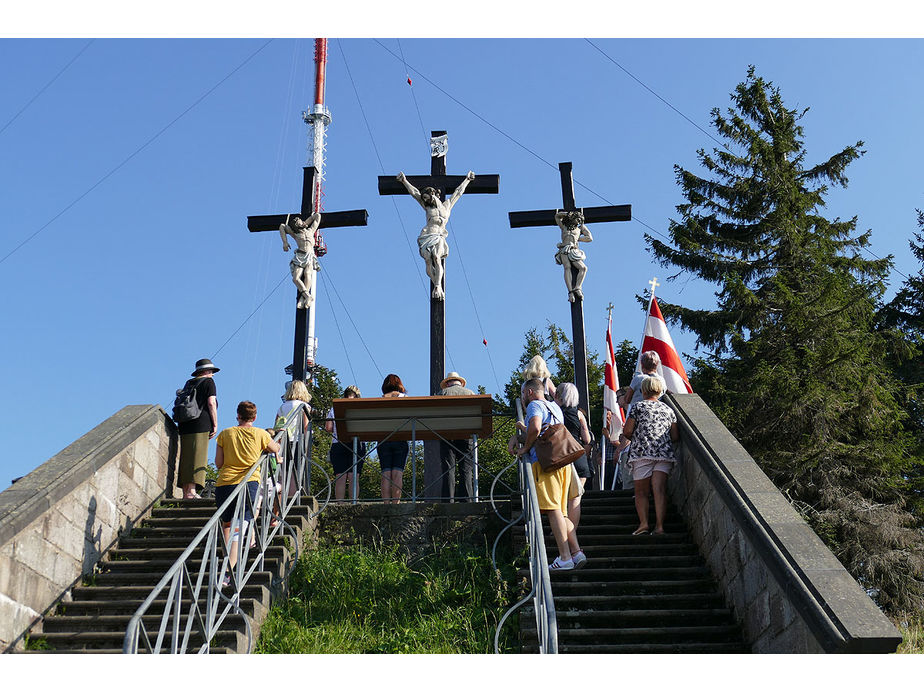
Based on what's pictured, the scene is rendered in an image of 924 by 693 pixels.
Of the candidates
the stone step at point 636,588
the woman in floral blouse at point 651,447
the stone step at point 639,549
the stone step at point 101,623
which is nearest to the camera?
the stone step at point 101,623

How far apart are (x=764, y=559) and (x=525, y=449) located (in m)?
2.07

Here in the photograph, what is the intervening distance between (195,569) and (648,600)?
11.9 feet

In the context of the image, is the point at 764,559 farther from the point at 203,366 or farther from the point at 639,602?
the point at 203,366

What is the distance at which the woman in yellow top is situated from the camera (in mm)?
7895

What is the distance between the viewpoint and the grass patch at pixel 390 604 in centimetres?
708

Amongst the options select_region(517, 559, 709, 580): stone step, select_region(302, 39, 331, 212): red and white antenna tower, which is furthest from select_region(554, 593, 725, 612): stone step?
select_region(302, 39, 331, 212): red and white antenna tower

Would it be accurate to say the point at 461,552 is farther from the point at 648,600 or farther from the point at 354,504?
the point at 648,600

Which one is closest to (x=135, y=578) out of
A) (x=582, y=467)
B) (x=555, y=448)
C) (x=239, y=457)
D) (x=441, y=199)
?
(x=239, y=457)

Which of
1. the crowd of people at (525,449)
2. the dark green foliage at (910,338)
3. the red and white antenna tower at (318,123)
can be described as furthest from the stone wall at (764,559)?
the red and white antenna tower at (318,123)

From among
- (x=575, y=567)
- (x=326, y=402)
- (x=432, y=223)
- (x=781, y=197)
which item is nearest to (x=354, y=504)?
(x=575, y=567)

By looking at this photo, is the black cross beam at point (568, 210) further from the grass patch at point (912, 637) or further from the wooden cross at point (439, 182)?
the grass patch at point (912, 637)

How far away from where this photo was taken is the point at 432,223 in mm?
13609

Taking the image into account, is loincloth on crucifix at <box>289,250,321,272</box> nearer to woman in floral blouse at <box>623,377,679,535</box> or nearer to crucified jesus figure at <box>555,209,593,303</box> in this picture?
crucified jesus figure at <box>555,209,593,303</box>

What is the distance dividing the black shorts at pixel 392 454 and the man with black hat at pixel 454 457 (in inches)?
18.1
